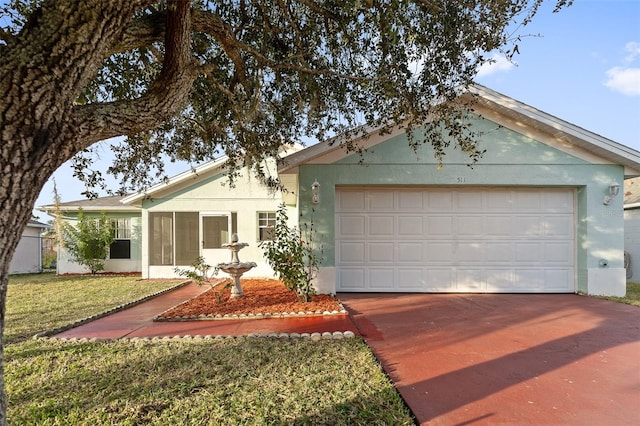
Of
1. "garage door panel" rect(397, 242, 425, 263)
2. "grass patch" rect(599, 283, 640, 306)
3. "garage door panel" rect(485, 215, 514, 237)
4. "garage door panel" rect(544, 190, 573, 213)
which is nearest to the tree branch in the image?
"garage door panel" rect(397, 242, 425, 263)

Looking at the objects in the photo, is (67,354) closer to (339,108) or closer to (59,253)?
(339,108)

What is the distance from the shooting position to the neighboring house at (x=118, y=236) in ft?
49.9

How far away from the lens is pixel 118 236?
15516 millimetres

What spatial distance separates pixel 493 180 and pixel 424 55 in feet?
14.8

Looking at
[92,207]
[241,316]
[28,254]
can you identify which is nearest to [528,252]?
[241,316]

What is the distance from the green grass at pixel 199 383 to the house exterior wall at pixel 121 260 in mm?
10273

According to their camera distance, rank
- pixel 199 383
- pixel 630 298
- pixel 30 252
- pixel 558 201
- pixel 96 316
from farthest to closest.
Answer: pixel 30 252, pixel 558 201, pixel 630 298, pixel 96 316, pixel 199 383

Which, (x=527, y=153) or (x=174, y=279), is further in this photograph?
(x=174, y=279)

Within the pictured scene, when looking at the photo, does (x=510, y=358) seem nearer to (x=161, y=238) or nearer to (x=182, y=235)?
(x=182, y=235)

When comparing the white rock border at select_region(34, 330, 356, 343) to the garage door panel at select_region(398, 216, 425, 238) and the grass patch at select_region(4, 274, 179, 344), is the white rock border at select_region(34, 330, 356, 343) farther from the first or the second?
the garage door panel at select_region(398, 216, 425, 238)

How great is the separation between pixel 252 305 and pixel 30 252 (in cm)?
1622

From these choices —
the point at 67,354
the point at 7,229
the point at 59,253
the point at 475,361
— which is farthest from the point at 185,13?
the point at 59,253

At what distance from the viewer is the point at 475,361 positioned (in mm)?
4352

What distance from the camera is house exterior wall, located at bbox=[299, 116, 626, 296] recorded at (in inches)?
334
